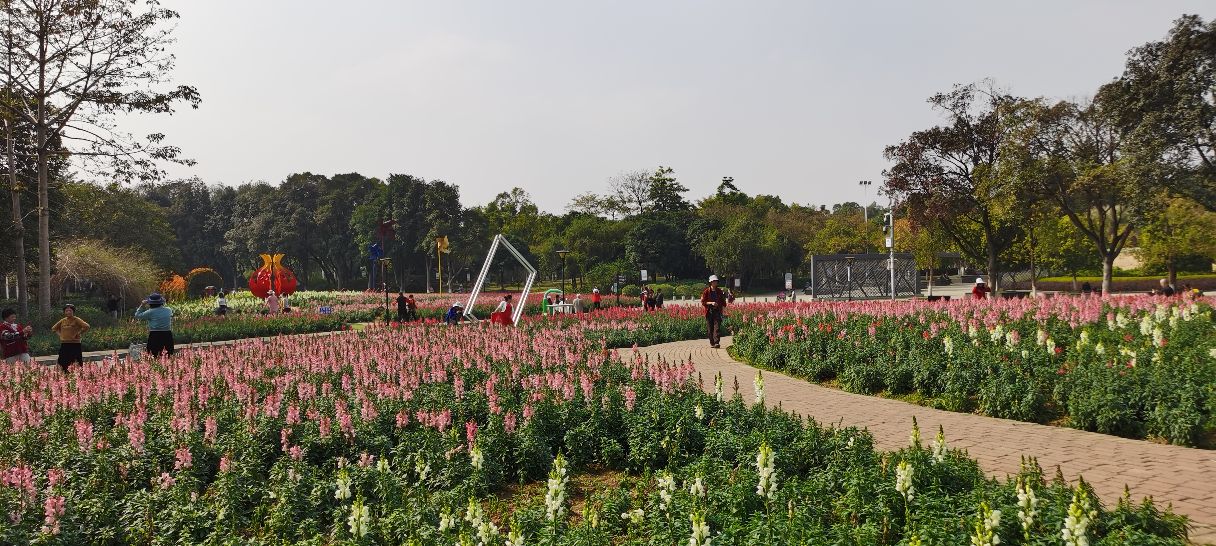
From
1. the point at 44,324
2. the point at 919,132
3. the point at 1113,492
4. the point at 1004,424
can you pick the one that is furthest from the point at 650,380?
the point at 919,132

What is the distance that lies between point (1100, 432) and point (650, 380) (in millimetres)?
4841

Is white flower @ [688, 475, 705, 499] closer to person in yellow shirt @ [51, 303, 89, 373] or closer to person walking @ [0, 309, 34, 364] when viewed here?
person in yellow shirt @ [51, 303, 89, 373]

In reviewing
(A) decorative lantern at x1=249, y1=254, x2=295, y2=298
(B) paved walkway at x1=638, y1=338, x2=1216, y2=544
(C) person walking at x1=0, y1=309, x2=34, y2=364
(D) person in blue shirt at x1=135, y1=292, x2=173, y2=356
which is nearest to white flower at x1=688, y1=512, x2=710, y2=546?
(B) paved walkway at x1=638, y1=338, x2=1216, y2=544

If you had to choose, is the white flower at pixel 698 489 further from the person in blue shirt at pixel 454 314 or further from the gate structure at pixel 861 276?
the gate structure at pixel 861 276

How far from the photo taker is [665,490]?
491 centimetres

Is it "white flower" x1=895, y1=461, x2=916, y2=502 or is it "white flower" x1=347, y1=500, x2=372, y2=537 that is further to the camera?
"white flower" x1=895, y1=461, x2=916, y2=502

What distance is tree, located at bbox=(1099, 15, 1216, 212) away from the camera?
2327 centimetres

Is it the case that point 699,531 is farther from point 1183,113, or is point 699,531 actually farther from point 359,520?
point 1183,113

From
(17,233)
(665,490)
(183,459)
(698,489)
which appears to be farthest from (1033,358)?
(17,233)

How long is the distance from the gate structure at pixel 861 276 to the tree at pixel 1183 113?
48.0 ft

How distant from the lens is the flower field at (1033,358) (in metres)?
7.66

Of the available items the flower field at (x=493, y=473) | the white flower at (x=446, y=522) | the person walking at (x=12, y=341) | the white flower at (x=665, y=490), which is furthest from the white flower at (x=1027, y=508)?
the person walking at (x=12, y=341)

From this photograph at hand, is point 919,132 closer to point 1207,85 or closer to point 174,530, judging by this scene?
point 1207,85

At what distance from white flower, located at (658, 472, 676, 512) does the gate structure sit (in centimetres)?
3331
